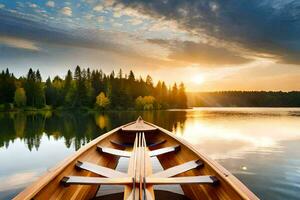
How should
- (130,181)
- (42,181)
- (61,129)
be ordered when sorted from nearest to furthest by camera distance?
(42,181)
(130,181)
(61,129)

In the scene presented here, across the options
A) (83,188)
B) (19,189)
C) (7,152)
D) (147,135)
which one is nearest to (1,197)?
(19,189)

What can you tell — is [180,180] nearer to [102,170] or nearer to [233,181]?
[233,181]

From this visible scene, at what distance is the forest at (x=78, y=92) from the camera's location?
73188 mm

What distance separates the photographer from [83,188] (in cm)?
570

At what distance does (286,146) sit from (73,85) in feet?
247

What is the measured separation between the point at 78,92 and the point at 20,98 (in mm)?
15752

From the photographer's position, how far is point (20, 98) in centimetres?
7175

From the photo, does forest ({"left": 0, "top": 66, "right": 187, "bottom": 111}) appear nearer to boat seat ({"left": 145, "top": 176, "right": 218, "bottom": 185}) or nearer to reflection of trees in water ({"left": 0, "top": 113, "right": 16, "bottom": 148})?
reflection of trees in water ({"left": 0, "top": 113, "right": 16, "bottom": 148})

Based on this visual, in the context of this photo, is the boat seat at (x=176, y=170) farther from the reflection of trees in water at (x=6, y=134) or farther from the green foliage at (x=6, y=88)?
the green foliage at (x=6, y=88)

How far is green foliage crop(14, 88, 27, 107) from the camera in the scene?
7138 centimetres

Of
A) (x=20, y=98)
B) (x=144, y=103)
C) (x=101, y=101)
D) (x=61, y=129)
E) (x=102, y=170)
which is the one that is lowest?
(x=61, y=129)

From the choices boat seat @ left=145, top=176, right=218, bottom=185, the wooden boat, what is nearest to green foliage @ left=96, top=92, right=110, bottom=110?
the wooden boat

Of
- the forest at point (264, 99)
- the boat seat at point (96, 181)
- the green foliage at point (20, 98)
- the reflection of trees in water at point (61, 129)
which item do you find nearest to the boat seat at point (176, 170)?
the boat seat at point (96, 181)

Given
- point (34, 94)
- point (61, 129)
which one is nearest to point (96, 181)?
point (61, 129)
